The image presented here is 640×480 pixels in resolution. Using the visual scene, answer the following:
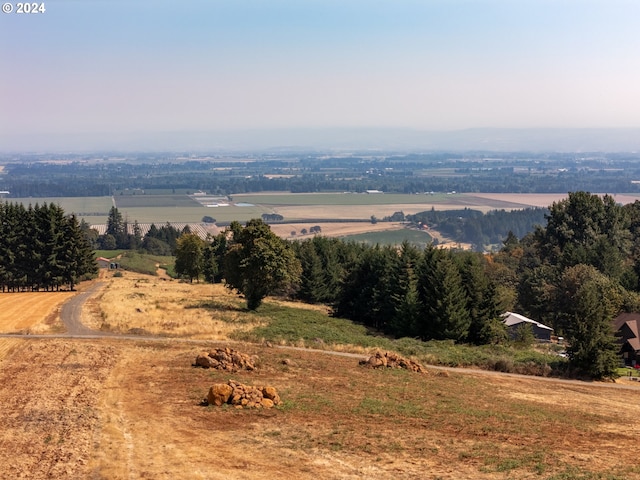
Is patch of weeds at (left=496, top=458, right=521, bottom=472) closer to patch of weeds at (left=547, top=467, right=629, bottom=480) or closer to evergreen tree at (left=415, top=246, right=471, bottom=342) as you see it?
patch of weeds at (left=547, top=467, right=629, bottom=480)

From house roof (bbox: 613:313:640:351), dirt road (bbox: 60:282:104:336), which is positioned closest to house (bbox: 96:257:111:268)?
dirt road (bbox: 60:282:104:336)

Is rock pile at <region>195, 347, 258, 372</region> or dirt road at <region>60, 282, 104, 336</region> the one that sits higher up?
rock pile at <region>195, 347, 258, 372</region>

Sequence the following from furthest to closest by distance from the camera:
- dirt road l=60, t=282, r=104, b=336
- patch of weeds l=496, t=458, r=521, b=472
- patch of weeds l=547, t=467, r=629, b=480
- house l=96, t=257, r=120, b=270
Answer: house l=96, t=257, r=120, b=270, dirt road l=60, t=282, r=104, b=336, patch of weeds l=496, t=458, r=521, b=472, patch of weeds l=547, t=467, r=629, b=480

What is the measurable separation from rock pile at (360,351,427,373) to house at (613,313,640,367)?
36.3m

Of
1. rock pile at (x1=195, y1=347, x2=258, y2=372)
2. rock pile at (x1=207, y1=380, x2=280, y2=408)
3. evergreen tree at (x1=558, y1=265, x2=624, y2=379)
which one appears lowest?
evergreen tree at (x1=558, y1=265, x2=624, y2=379)

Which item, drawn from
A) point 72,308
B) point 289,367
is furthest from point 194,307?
point 289,367

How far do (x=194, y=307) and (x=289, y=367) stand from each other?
25522 millimetres

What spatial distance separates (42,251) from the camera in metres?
75.1

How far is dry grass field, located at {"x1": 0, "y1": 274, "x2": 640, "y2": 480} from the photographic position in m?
20.4

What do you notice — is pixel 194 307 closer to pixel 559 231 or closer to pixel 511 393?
pixel 511 393

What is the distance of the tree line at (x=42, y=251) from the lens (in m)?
74.8

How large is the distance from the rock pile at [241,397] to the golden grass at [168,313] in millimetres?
18581

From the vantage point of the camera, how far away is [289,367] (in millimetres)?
36188

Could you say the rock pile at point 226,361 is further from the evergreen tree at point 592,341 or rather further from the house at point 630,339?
the house at point 630,339
